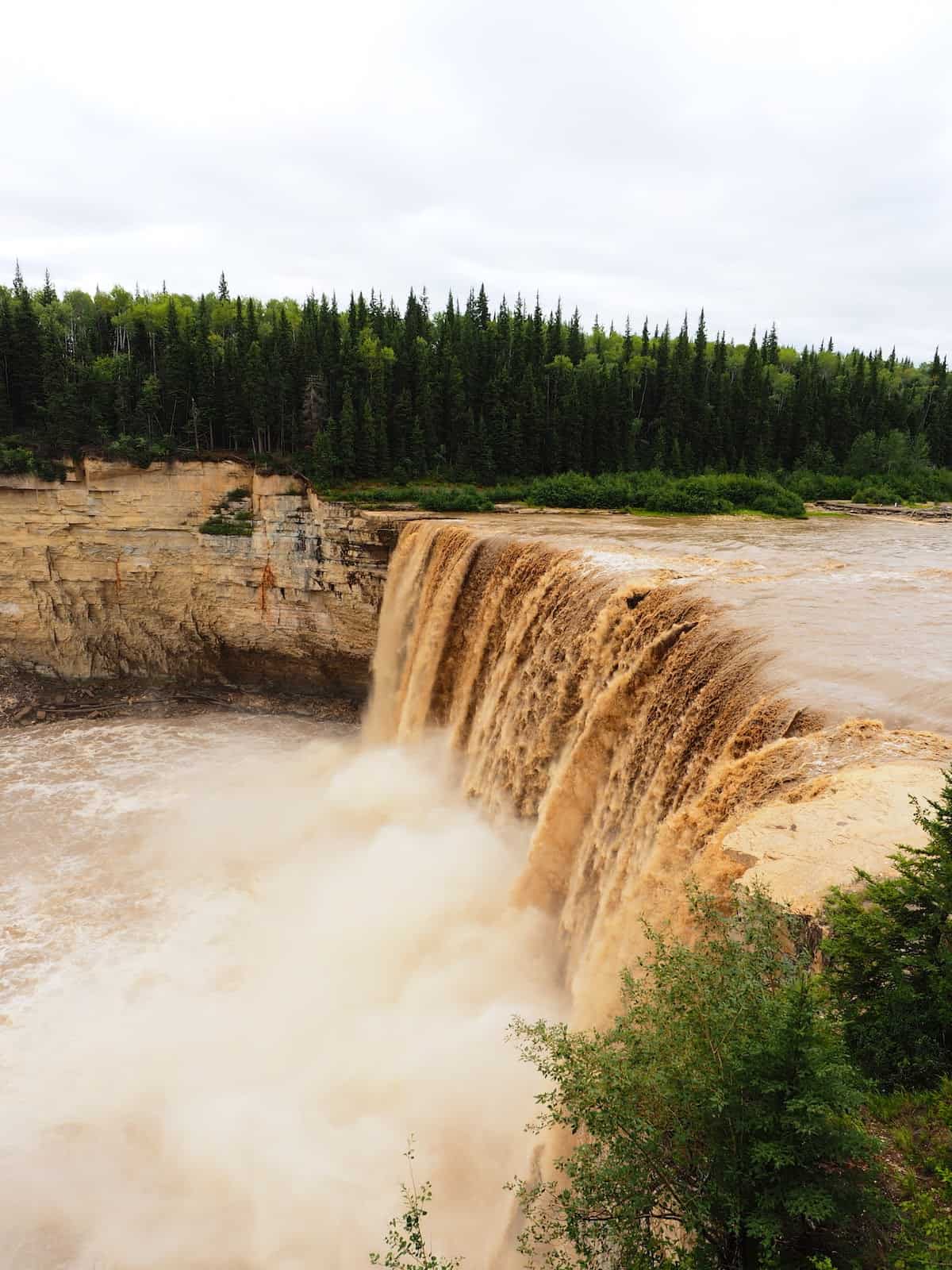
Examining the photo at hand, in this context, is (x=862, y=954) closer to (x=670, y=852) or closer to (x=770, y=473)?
(x=670, y=852)

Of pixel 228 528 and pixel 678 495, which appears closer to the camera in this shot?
pixel 228 528

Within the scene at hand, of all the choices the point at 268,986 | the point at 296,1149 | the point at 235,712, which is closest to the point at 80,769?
the point at 235,712

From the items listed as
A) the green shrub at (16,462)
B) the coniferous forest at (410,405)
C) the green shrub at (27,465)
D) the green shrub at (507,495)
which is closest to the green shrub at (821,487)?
the coniferous forest at (410,405)

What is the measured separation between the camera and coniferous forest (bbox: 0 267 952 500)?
3209 cm

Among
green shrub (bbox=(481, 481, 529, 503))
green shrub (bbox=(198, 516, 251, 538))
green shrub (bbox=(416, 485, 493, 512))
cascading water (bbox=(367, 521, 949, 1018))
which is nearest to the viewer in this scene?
cascading water (bbox=(367, 521, 949, 1018))

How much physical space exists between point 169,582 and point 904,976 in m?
27.7

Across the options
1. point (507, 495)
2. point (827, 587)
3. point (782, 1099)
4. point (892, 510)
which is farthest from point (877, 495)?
point (782, 1099)

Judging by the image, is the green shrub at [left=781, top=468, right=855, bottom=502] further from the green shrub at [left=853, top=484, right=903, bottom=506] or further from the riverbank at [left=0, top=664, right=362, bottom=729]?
the riverbank at [left=0, top=664, right=362, bottom=729]

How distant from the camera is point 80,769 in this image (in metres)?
21.8

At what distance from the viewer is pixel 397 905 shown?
13.2 meters

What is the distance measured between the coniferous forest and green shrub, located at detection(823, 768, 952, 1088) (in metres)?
27.2

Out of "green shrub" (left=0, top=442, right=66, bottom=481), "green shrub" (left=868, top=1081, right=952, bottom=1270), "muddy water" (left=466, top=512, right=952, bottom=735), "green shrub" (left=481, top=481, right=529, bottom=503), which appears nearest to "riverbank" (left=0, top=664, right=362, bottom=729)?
"green shrub" (left=0, top=442, right=66, bottom=481)

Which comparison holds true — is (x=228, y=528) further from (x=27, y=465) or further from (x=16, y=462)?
(x=16, y=462)

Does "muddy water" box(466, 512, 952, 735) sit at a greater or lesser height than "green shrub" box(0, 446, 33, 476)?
lesser
